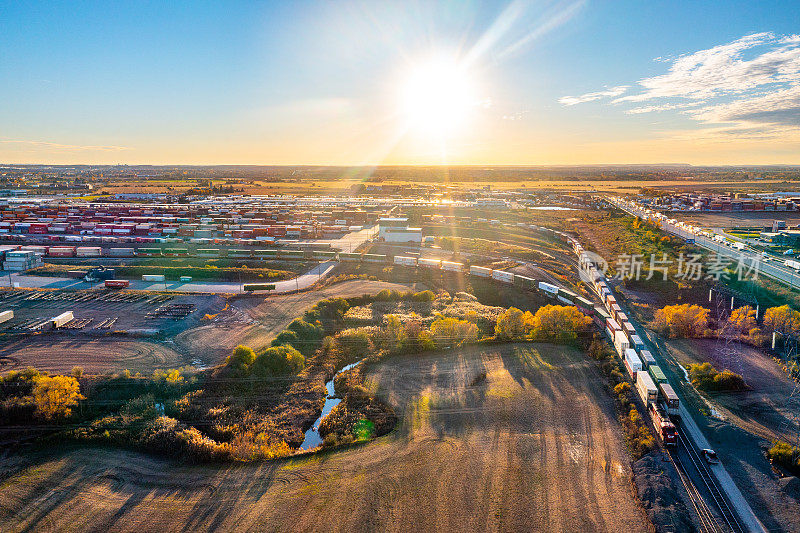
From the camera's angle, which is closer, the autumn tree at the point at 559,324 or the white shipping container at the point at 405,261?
the autumn tree at the point at 559,324

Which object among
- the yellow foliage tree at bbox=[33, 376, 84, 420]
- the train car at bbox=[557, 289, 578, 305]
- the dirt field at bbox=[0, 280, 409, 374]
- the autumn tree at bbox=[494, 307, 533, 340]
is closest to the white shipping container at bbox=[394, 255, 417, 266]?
the dirt field at bbox=[0, 280, 409, 374]

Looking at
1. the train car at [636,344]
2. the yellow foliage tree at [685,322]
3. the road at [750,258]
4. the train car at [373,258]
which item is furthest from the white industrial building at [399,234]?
the train car at [636,344]

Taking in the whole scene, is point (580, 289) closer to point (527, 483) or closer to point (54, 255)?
point (527, 483)

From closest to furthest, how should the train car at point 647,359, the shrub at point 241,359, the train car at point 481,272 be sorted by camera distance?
the train car at point 647,359, the shrub at point 241,359, the train car at point 481,272

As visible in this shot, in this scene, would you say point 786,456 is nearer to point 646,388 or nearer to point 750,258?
point 646,388

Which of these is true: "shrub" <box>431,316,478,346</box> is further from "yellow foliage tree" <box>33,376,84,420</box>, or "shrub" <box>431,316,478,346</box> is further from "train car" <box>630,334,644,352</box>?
"yellow foliage tree" <box>33,376,84,420</box>

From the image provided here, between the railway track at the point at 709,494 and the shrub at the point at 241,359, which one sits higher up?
the shrub at the point at 241,359

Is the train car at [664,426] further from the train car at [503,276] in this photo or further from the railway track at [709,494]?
the train car at [503,276]
